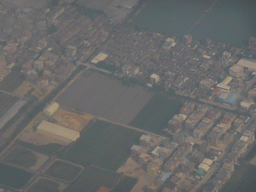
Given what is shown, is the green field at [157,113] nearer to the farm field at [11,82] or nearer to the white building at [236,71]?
the white building at [236,71]

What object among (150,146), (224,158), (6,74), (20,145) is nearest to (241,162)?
(224,158)

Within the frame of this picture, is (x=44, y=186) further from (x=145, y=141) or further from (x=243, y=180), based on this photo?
(x=243, y=180)

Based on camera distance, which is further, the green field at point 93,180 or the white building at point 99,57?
the white building at point 99,57

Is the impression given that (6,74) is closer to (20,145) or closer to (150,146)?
(20,145)

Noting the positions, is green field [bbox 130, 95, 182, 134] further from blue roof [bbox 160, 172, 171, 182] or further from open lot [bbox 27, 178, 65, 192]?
open lot [bbox 27, 178, 65, 192]

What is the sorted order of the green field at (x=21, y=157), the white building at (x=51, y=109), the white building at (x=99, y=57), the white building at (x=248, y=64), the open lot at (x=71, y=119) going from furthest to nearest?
1. the white building at (x=99, y=57)
2. the white building at (x=248, y=64)
3. the white building at (x=51, y=109)
4. the open lot at (x=71, y=119)
5. the green field at (x=21, y=157)

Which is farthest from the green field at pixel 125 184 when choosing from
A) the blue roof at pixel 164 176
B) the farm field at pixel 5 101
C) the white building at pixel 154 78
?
the farm field at pixel 5 101
